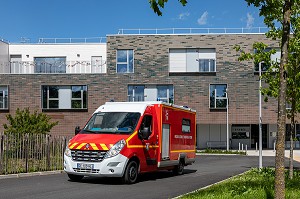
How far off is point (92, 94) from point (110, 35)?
5.39 m

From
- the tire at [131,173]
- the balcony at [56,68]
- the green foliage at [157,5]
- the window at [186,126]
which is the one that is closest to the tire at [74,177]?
the tire at [131,173]

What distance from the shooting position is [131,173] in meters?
14.3

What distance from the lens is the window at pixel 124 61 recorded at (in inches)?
1713

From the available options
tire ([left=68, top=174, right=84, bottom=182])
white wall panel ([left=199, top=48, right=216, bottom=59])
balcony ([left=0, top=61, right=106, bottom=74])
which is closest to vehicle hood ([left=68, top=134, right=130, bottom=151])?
tire ([left=68, top=174, right=84, bottom=182])

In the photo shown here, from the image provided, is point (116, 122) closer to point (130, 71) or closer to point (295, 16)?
point (295, 16)

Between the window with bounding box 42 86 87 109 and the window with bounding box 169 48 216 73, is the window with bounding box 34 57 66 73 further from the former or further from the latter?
the window with bounding box 169 48 216 73

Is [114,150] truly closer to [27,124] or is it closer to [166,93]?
[27,124]

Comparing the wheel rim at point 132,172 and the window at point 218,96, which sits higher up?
the window at point 218,96

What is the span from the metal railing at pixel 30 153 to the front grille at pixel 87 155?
3.29 meters

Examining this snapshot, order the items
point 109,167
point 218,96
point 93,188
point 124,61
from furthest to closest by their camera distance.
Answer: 1. point 124,61
2. point 218,96
3. point 109,167
4. point 93,188

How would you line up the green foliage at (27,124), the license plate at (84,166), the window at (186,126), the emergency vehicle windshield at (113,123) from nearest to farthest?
the license plate at (84,166) < the emergency vehicle windshield at (113,123) < the window at (186,126) < the green foliage at (27,124)

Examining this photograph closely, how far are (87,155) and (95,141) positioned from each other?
1.49 feet

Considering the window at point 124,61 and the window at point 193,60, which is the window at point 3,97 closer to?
the window at point 124,61

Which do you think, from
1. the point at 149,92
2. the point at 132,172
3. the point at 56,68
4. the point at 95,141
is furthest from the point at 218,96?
the point at 95,141
